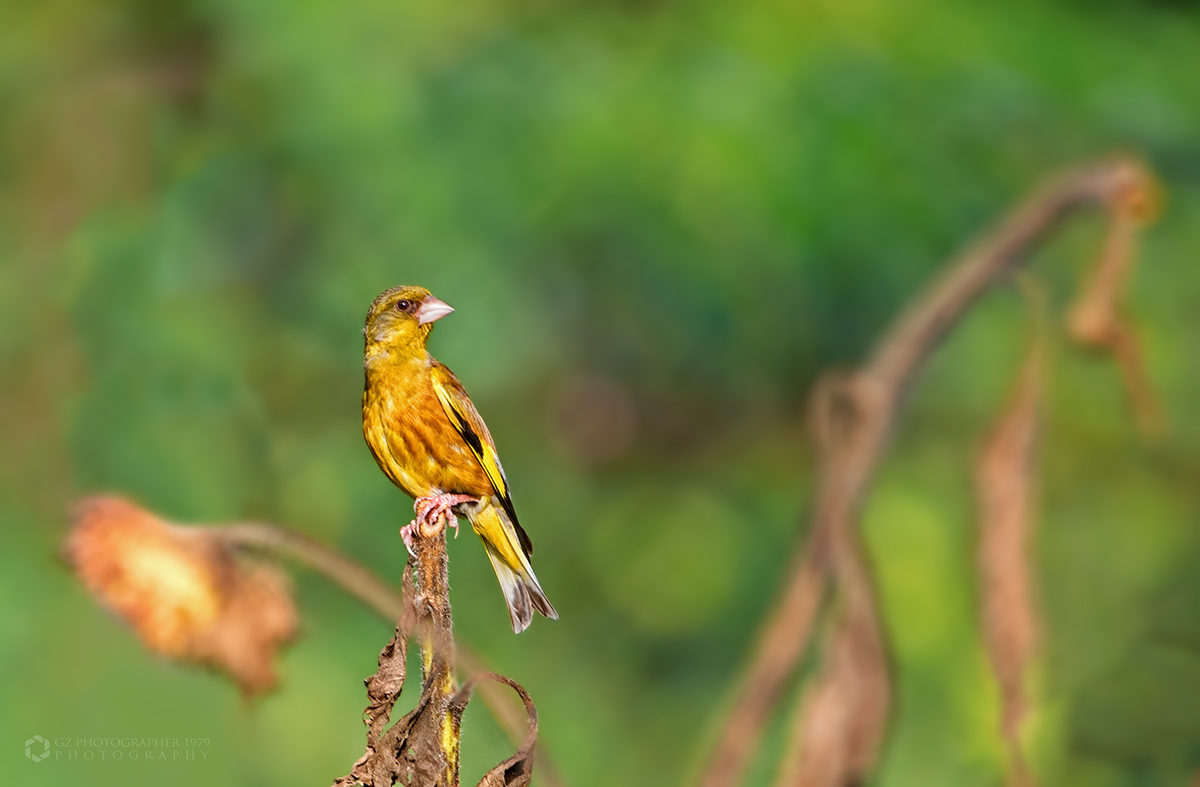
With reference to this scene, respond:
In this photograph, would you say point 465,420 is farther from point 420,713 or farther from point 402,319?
point 420,713

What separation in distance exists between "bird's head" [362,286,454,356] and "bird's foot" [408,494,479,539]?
0.24 metres

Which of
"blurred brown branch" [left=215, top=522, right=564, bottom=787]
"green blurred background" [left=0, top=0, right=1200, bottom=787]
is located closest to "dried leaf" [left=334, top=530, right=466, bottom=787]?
"blurred brown branch" [left=215, top=522, right=564, bottom=787]

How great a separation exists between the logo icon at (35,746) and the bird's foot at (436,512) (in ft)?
9.04

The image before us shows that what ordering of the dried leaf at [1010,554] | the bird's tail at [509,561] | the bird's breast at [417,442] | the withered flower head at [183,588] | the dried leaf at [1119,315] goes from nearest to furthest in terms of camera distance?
the bird's tail at [509,561], the bird's breast at [417,442], the withered flower head at [183,588], the dried leaf at [1010,554], the dried leaf at [1119,315]

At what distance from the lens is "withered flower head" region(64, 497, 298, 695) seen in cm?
360

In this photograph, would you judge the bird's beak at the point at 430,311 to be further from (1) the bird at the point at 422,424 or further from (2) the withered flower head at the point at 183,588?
(2) the withered flower head at the point at 183,588

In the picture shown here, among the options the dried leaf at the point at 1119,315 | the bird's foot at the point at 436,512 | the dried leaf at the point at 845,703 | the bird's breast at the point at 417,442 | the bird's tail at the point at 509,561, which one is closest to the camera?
the bird's foot at the point at 436,512

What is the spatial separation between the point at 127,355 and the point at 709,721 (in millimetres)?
2460

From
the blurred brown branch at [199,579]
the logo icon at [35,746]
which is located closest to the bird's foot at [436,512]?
the blurred brown branch at [199,579]

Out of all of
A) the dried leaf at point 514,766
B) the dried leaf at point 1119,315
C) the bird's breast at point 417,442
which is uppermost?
the dried leaf at point 1119,315

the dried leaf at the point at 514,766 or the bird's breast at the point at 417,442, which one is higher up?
the bird's breast at the point at 417,442

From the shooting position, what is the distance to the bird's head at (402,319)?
175cm

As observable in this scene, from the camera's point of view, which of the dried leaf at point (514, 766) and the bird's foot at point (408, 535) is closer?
the dried leaf at point (514, 766)

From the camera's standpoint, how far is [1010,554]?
4133 mm
